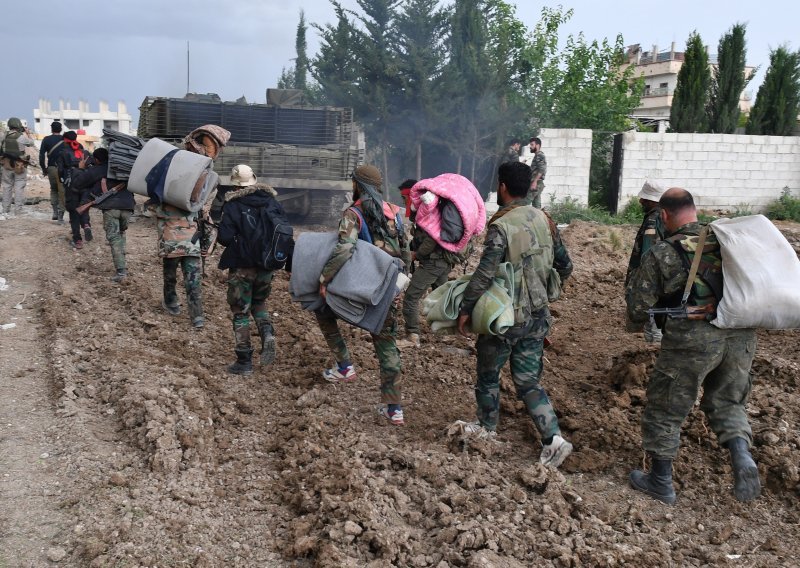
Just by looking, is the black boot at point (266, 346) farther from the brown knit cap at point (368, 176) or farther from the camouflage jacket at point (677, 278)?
the camouflage jacket at point (677, 278)

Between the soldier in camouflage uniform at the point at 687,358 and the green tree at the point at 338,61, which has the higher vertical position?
the green tree at the point at 338,61

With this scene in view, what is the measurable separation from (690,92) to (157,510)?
771 inches

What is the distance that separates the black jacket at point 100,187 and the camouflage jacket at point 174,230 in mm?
1692

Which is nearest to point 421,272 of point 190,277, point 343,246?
point 343,246

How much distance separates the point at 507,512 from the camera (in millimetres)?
3469

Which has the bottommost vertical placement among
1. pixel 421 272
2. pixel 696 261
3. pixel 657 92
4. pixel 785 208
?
pixel 421 272

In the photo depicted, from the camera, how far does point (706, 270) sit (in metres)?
3.54

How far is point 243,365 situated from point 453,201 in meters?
2.04

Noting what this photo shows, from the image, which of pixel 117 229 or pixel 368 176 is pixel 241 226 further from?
pixel 117 229

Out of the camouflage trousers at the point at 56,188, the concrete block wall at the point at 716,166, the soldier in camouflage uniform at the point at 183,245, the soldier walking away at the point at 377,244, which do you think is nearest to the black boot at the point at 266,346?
the soldier walking away at the point at 377,244

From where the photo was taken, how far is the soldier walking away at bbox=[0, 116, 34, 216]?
11.8 meters

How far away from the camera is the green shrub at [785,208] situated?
15609 millimetres

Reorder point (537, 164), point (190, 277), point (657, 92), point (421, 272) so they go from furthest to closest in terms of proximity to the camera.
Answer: point (657, 92)
point (537, 164)
point (190, 277)
point (421, 272)

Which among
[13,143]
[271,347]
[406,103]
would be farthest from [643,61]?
[271,347]
